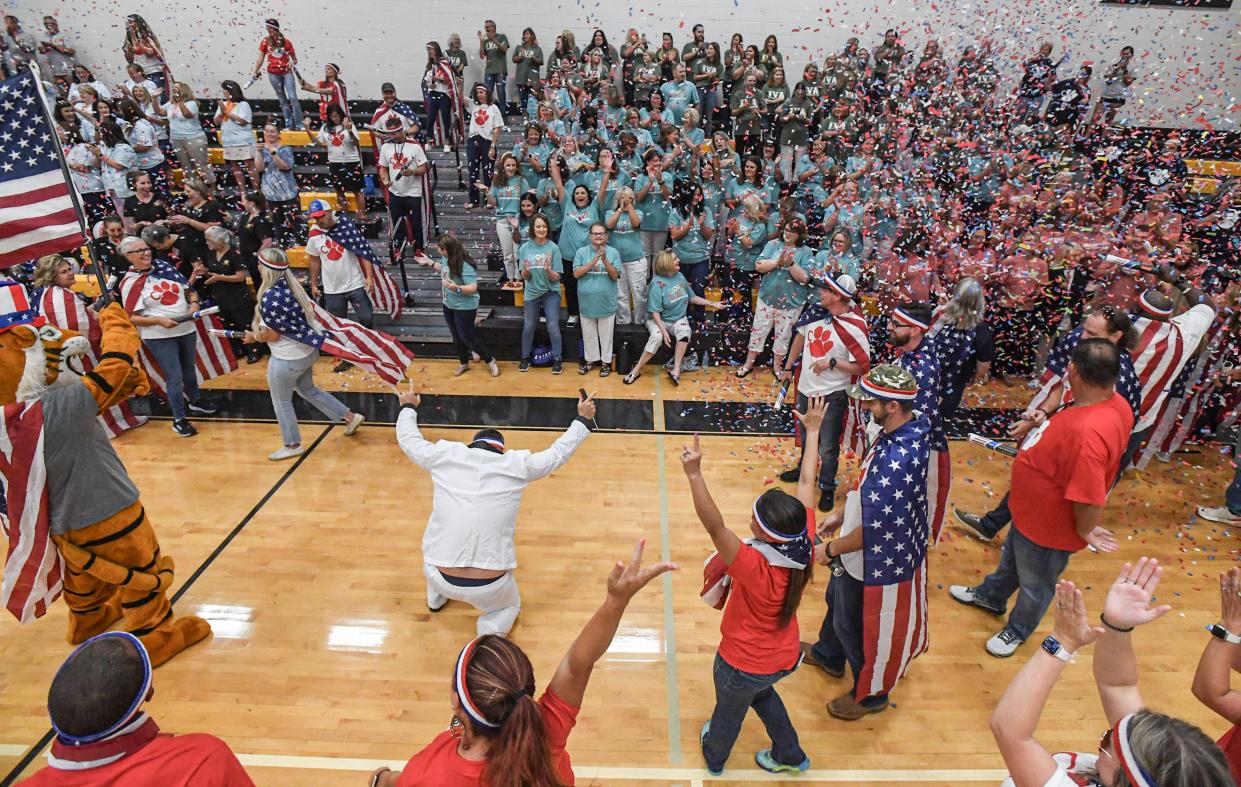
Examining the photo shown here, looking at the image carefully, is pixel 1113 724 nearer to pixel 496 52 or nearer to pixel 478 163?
pixel 478 163

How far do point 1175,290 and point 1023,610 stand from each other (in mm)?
2804

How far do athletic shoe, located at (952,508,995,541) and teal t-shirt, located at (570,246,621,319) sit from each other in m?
3.46

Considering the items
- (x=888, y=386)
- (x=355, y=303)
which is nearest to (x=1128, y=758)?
(x=888, y=386)

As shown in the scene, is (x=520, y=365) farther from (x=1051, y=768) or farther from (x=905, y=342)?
(x=1051, y=768)

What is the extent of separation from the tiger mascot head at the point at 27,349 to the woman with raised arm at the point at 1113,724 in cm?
367

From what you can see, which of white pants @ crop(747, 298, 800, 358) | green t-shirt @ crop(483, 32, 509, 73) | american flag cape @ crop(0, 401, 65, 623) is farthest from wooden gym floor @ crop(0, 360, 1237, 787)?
green t-shirt @ crop(483, 32, 509, 73)

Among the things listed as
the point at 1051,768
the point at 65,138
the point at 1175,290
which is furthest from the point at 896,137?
the point at 65,138

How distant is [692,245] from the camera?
675 cm

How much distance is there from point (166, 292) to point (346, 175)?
14.8ft

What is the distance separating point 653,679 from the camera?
3297 mm

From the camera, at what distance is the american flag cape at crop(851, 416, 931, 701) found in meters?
2.69

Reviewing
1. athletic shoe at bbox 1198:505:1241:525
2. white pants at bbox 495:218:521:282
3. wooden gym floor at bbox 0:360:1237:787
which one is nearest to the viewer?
wooden gym floor at bbox 0:360:1237:787

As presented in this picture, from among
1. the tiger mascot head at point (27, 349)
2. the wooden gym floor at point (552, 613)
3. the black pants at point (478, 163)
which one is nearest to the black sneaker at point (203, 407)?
the wooden gym floor at point (552, 613)

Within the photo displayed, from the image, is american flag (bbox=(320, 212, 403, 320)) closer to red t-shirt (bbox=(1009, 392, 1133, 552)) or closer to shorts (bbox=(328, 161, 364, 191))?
shorts (bbox=(328, 161, 364, 191))
